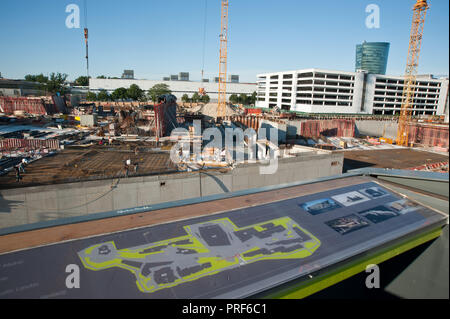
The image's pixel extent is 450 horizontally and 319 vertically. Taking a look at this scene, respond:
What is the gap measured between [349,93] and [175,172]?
6530cm

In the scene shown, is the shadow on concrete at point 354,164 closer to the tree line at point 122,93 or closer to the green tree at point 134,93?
the tree line at point 122,93

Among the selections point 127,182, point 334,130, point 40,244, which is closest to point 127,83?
point 334,130

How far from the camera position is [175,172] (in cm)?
1816

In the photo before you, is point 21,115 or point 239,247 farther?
point 21,115

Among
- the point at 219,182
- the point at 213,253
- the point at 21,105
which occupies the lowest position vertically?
the point at 219,182

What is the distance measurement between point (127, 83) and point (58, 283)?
11377 centimetres

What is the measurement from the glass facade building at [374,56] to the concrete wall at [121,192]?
494ft

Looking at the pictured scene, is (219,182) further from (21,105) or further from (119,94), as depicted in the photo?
(119,94)

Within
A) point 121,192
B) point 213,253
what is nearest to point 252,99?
point 121,192

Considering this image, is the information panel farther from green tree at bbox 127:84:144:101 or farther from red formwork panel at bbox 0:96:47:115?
green tree at bbox 127:84:144:101

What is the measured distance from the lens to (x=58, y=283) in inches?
171

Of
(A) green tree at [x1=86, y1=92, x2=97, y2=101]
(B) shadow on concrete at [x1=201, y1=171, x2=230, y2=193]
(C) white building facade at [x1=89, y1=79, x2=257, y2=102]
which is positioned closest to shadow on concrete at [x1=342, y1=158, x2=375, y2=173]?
(B) shadow on concrete at [x1=201, y1=171, x2=230, y2=193]

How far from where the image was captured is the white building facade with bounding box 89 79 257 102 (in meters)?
105
